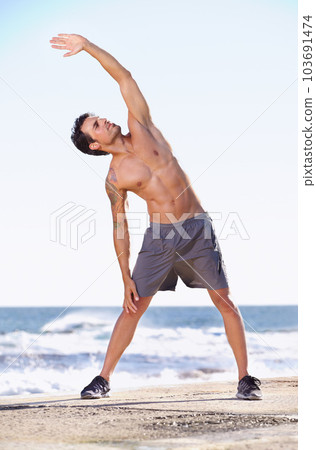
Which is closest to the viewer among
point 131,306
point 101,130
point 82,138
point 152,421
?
point 152,421

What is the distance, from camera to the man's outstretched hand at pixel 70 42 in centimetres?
357

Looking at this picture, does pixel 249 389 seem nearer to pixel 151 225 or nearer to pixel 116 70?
pixel 151 225

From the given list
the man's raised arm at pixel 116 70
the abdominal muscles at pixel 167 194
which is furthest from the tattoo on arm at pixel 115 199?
the man's raised arm at pixel 116 70

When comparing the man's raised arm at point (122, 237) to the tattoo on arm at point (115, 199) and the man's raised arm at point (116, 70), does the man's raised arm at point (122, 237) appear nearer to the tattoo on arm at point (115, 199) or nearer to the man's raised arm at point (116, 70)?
the tattoo on arm at point (115, 199)

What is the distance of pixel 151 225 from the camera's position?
3.74 meters

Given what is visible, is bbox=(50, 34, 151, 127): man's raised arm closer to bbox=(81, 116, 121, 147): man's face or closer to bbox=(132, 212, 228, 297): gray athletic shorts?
bbox=(81, 116, 121, 147): man's face

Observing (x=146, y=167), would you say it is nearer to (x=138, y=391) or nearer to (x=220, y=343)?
(x=138, y=391)

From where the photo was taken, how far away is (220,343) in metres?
14.2

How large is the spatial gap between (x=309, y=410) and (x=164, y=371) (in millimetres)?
7170

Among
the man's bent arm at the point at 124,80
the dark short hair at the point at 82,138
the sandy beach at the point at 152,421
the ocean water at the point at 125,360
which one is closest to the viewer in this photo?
the sandy beach at the point at 152,421

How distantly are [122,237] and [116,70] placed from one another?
1.02 metres

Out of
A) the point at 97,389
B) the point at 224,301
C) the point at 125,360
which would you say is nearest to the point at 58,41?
the point at 224,301

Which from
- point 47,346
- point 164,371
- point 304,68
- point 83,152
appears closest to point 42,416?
point 83,152

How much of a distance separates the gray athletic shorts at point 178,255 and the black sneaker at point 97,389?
577 millimetres
